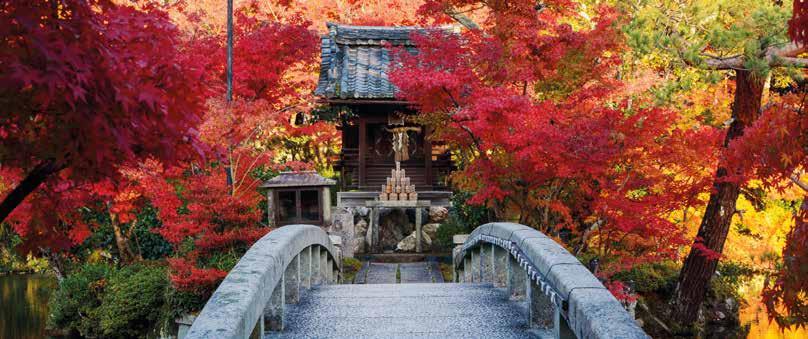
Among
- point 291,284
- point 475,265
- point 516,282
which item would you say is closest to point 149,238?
point 475,265

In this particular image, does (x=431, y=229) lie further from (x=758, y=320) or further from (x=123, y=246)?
(x=758, y=320)

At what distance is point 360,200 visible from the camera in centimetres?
1759

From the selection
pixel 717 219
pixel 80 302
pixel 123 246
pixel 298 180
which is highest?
pixel 298 180

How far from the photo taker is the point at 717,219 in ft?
37.8

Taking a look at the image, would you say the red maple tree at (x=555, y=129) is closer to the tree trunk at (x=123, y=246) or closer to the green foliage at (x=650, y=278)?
the green foliage at (x=650, y=278)

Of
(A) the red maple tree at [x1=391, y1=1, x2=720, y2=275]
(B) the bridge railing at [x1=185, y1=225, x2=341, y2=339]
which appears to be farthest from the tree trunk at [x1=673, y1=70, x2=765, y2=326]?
(B) the bridge railing at [x1=185, y1=225, x2=341, y2=339]

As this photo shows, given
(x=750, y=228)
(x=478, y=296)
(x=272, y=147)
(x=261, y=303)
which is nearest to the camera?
(x=261, y=303)

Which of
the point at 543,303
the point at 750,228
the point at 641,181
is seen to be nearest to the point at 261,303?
the point at 543,303

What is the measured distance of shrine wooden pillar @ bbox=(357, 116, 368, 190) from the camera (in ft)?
58.3

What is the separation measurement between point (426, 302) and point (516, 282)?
0.84 metres

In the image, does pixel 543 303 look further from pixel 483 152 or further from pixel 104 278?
pixel 104 278

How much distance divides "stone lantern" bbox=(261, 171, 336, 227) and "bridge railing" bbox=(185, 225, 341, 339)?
6.75m

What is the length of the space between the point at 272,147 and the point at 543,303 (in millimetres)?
16649

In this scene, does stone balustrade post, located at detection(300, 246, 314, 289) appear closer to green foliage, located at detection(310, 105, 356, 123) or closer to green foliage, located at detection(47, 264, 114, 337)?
green foliage, located at detection(47, 264, 114, 337)
